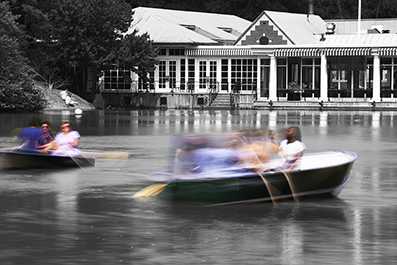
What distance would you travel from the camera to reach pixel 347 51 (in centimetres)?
6022

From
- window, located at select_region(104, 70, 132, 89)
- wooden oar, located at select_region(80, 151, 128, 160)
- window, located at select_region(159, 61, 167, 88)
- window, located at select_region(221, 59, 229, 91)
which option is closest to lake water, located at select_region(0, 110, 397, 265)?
wooden oar, located at select_region(80, 151, 128, 160)

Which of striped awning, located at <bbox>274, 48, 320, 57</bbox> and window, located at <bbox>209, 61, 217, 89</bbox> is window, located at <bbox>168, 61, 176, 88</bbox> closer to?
window, located at <bbox>209, 61, 217, 89</bbox>

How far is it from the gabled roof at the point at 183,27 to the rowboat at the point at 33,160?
43625 mm

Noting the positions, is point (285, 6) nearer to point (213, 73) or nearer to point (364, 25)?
point (364, 25)

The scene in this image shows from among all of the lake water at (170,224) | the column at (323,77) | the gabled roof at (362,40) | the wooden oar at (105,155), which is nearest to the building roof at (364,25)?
the gabled roof at (362,40)

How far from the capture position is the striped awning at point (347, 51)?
59.8 m

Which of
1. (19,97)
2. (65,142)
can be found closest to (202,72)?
(19,97)

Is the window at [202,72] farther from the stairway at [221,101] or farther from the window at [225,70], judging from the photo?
the stairway at [221,101]

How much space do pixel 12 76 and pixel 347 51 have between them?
2382 cm

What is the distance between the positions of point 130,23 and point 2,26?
38.1 feet

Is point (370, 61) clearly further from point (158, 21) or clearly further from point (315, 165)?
point (315, 165)

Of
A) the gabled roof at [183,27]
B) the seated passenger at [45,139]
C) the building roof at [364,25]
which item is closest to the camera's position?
the seated passenger at [45,139]

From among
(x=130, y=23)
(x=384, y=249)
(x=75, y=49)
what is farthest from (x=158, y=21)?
(x=384, y=249)

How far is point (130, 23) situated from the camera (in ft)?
210
